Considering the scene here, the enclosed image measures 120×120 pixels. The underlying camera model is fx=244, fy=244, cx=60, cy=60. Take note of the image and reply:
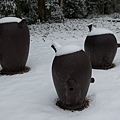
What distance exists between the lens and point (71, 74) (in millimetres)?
2967

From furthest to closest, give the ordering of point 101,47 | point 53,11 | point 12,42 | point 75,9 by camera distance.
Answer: point 75,9, point 53,11, point 101,47, point 12,42

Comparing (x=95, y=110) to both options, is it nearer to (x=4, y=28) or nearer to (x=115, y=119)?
(x=115, y=119)

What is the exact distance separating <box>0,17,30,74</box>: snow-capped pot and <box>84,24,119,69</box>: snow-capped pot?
4.08 feet

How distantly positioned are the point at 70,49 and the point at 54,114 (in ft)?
2.74

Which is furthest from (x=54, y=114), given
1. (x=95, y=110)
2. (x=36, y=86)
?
(x=36, y=86)

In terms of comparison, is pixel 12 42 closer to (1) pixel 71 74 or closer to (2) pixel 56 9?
(1) pixel 71 74

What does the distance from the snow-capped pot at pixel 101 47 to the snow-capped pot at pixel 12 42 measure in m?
1.24

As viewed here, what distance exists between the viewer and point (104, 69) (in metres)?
4.75

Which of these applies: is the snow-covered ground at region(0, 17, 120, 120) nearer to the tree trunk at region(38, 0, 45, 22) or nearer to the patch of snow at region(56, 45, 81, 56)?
the patch of snow at region(56, 45, 81, 56)

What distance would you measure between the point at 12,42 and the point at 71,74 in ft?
5.95

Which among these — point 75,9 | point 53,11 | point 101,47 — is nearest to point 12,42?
point 101,47

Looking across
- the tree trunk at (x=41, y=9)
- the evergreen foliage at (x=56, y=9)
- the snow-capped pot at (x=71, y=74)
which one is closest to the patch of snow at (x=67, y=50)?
the snow-capped pot at (x=71, y=74)

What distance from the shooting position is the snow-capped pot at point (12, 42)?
14.4 feet

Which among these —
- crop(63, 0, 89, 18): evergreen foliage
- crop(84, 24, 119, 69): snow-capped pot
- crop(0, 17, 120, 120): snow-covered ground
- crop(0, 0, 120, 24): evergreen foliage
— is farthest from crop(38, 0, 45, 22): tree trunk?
crop(84, 24, 119, 69): snow-capped pot
